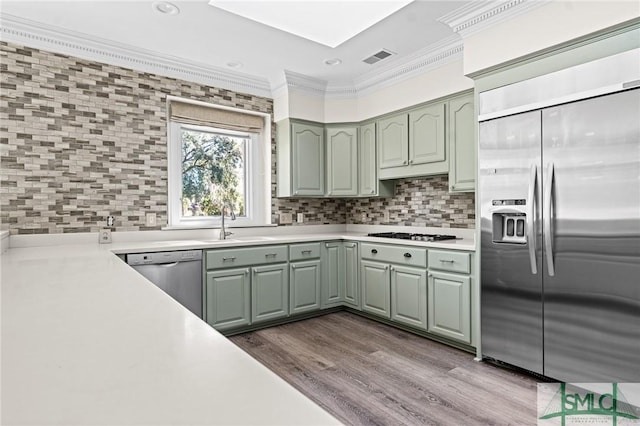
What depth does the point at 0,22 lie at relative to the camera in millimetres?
2729

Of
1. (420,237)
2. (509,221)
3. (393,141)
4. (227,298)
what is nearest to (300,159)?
(393,141)

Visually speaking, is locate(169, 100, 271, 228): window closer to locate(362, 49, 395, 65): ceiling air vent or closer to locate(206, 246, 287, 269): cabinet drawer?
locate(206, 246, 287, 269): cabinet drawer

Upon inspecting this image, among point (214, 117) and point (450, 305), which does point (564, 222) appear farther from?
point (214, 117)

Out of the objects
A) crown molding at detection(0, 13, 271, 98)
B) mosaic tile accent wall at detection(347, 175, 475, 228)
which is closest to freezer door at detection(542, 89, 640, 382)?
mosaic tile accent wall at detection(347, 175, 475, 228)

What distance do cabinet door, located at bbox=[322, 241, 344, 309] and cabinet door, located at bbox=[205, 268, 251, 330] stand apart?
879 mm

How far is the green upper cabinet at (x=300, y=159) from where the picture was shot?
13.3 feet

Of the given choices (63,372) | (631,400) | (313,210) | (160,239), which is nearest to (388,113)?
(313,210)

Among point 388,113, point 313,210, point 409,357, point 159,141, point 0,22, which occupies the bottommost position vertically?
point 409,357

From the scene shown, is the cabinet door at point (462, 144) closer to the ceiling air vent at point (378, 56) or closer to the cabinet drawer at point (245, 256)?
the ceiling air vent at point (378, 56)

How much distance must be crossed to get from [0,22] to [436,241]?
3.81 m

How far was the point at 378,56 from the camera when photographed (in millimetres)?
3490

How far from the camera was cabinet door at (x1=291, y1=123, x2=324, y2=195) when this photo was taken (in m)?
4.07

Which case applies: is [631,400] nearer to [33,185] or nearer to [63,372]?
[63,372]

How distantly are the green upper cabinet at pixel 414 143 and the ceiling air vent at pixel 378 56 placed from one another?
58 centimetres
